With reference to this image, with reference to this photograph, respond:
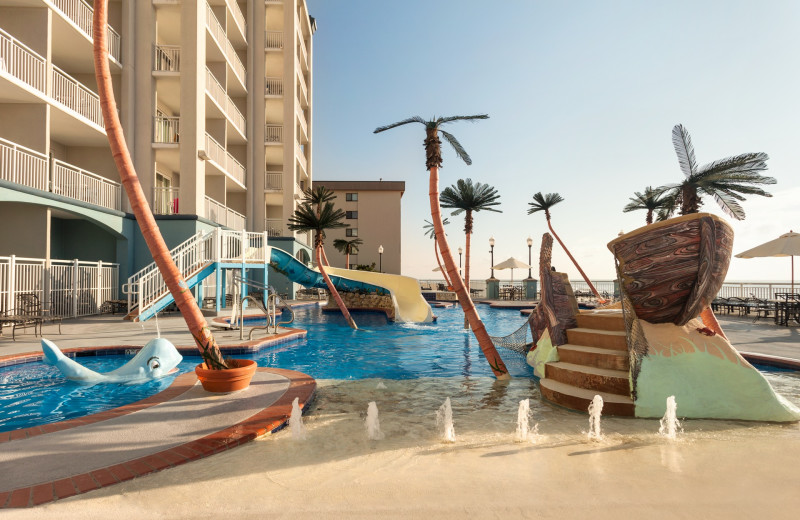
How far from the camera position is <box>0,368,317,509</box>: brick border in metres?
2.88

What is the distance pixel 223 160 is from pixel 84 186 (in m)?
7.69

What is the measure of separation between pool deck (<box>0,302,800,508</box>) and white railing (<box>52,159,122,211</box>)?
11919 mm

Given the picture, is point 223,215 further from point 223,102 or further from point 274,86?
point 274,86

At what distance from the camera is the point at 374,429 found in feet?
14.1

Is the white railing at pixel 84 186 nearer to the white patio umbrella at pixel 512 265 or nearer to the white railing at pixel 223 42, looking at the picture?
the white railing at pixel 223 42

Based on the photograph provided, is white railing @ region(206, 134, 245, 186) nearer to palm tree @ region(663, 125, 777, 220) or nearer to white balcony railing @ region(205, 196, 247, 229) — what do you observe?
white balcony railing @ region(205, 196, 247, 229)

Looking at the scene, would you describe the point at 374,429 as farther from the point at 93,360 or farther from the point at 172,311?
the point at 172,311

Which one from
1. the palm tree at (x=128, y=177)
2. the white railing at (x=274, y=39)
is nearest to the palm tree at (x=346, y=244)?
the white railing at (x=274, y=39)

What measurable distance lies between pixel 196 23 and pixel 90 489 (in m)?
20.1

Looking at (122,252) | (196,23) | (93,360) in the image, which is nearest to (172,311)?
(122,252)

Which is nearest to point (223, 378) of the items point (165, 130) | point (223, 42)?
point (165, 130)

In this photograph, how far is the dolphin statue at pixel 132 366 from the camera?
6480mm

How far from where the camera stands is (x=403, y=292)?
18.7m

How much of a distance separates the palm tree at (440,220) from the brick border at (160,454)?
293cm
